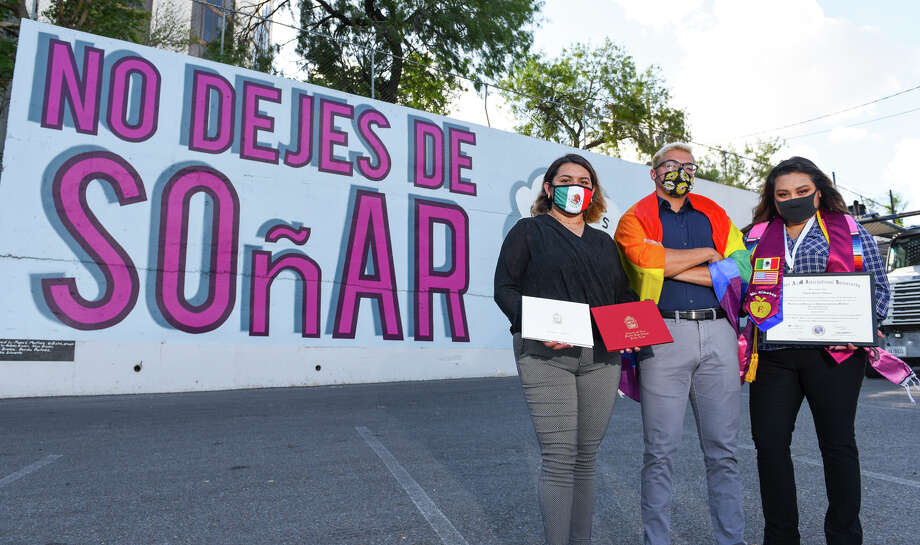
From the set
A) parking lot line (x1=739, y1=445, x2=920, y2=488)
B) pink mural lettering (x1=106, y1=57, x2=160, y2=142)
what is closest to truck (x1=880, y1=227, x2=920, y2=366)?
parking lot line (x1=739, y1=445, x2=920, y2=488)

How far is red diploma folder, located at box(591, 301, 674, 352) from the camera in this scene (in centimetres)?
270

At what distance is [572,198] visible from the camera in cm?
297

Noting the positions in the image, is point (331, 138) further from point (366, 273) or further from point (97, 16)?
point (97, 16)

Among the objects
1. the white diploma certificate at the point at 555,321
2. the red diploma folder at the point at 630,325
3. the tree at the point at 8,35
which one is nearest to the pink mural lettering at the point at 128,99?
the tree at the point at 8,35

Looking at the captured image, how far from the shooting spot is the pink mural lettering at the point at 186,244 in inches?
412

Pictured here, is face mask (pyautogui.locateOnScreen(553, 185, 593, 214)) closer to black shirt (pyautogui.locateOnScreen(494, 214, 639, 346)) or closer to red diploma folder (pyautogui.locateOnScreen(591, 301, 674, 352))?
black shirt (pyautogui.locateOnScreen(494, 214, 639, 346))

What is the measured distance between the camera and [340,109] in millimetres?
12664

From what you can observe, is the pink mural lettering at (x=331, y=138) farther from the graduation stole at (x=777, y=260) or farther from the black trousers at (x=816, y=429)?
the black trousers at (x=816, y=429)

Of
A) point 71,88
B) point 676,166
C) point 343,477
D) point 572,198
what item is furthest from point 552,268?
point 71,88

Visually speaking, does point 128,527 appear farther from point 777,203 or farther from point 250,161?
point 250,161

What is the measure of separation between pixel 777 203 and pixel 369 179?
33.4 feet

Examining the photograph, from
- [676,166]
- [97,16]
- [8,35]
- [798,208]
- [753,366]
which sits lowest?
[753,366]

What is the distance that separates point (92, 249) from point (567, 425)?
9.72 m

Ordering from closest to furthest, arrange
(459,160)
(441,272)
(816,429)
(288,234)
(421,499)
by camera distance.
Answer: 1. (816,429)
2. (421,499)
3. (288,234)
4. (441,272)
5. (459,160)
